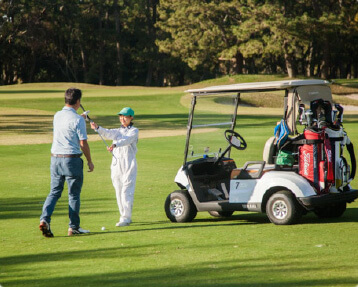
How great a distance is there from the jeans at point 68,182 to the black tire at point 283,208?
7.60 feet

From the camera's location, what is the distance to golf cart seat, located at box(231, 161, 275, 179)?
871cm

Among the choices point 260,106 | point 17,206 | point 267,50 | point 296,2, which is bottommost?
point 17,206

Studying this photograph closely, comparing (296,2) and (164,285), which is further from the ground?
(296,2)

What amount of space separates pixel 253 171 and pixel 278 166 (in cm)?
34

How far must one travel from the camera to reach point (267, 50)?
184ft

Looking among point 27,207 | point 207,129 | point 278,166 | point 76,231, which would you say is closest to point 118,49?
point 27,207

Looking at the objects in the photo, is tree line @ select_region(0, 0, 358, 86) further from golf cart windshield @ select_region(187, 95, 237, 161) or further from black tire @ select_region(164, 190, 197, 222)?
black tire @ select_region(164, 190, 197, 222)

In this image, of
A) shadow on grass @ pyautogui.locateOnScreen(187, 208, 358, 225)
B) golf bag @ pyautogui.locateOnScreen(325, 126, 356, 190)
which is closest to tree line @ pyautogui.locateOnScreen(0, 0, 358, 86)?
shadow on grass @ pyautogui.locateOnScreen(187, 208, 358, 225)

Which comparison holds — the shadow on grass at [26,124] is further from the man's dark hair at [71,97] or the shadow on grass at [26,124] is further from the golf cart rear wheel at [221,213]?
the man's dark hair at [71,97]

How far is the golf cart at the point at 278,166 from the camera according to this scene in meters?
8.39

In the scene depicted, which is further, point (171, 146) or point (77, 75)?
point (77, 75)

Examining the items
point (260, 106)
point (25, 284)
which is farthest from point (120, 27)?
point (25, 284)

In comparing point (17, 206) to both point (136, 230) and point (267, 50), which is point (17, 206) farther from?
point (267, 50)

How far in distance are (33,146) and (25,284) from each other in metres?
18.6
